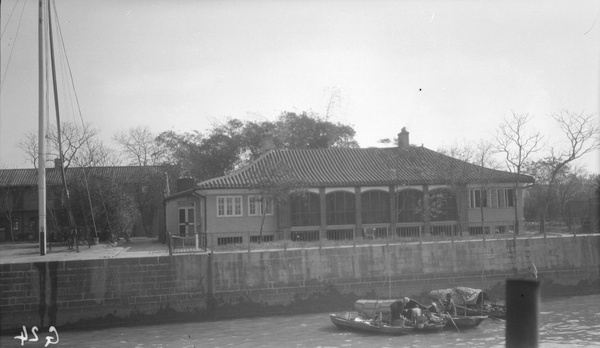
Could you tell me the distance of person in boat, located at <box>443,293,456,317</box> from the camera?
63.3 ft

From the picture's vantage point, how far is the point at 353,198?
106 ft

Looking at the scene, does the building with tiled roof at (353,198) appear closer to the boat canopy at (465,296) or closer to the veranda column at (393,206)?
the veranda column at (393,206)

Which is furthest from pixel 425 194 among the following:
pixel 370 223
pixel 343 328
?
pixel 343 328

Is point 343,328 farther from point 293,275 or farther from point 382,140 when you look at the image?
point 382,140

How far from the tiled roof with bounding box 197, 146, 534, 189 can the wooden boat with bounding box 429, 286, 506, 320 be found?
12.1m

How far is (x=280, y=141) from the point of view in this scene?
50.3 m

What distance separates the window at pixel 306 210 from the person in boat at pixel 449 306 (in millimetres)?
12642

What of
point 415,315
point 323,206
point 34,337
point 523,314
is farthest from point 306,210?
point 523,314

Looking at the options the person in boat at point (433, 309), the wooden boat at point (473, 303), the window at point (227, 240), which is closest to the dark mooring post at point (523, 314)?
the person in boat at point (433, 309)

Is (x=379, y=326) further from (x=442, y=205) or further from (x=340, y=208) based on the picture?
(x=442, y=205)

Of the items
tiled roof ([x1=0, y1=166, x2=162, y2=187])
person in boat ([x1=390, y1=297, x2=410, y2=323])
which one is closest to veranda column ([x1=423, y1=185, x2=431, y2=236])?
person in boat ([x1=390, y1=297, x2=410, y2=323])

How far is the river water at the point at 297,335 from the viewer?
55.2 ft

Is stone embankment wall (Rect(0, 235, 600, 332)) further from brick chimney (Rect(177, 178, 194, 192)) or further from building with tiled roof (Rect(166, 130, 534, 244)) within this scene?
brick chimney (Rect(177, 178, 194, 192))

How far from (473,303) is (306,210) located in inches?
517
